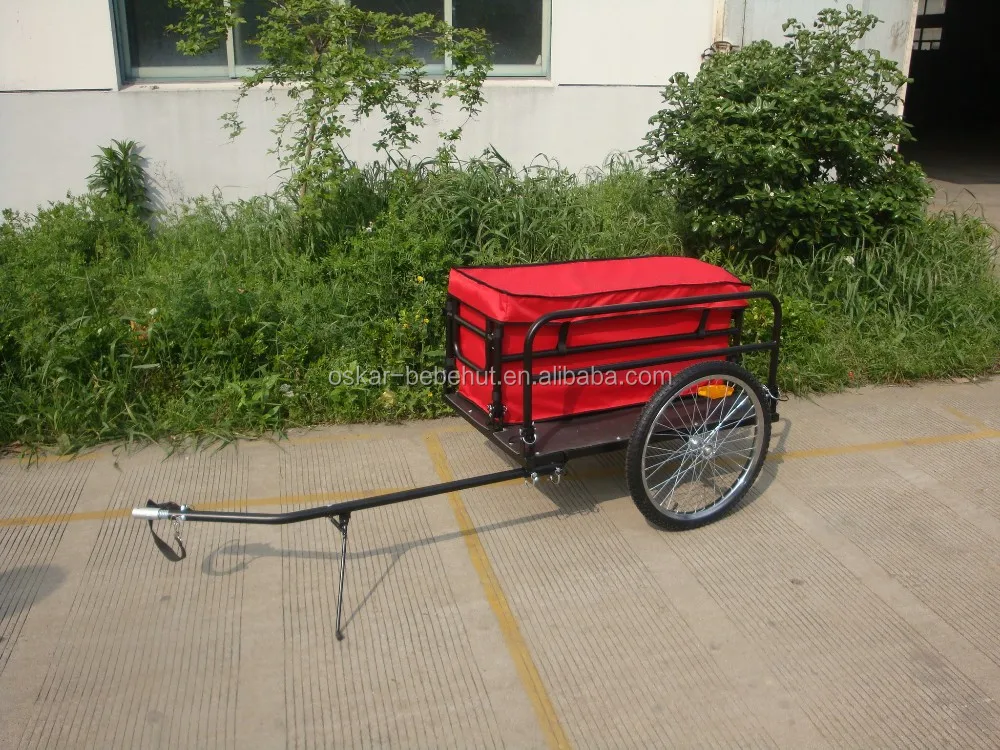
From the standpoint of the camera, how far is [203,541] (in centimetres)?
424

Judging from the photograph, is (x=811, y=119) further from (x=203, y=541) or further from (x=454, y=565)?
(x=203, y=541)

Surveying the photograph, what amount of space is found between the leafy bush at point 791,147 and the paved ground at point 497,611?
2.25 metres

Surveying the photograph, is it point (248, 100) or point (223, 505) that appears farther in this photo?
point (248, 100)

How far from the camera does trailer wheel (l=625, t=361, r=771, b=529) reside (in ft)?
13.1

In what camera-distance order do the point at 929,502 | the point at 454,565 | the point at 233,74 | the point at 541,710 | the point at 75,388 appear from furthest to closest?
the point at 233,74, the point at 75,388, the point at 929,502, the point at 454,565, the point at 541,710

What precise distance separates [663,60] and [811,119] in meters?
2.45

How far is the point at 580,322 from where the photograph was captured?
416 centimetres

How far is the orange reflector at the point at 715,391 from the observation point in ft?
13.8

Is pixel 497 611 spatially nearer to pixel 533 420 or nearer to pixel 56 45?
pixel 533 420

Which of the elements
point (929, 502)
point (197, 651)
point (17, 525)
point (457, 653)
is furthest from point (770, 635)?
point (17, 525)

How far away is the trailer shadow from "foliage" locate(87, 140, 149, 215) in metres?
4.64

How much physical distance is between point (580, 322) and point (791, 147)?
324cm

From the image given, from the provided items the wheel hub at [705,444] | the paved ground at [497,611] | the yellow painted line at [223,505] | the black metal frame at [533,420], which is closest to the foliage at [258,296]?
the paved ground at [497,611]

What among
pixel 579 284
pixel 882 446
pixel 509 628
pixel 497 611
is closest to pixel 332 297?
pixel 579 284
